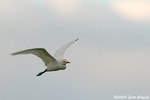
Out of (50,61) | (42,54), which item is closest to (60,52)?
(50,61)

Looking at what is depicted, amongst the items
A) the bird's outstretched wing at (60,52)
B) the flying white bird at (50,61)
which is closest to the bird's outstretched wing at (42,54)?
the flying white bird at (50,61)

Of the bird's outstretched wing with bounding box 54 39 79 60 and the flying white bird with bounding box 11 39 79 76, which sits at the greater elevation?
the bird's outstretched wing with bounding box 54 39 79 60

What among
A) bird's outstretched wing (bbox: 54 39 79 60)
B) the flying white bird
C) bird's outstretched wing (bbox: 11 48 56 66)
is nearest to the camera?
bird's outstretched wing (bbox: 11 48 56 66)

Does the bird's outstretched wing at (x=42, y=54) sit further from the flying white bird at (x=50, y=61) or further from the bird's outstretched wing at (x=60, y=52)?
the bird's outstretched wing at (x=60, y=52)

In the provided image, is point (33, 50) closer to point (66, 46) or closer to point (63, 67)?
point (63, 67)

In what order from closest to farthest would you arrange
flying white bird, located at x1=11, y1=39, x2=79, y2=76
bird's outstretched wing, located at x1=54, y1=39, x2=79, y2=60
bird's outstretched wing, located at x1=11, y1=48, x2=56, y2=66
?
1. bird's outstretched wing, located at x1=11, y1=48, x2=56, y2=66
2. flying white bird, located at x1=11, y1=39, x2=79, y2=76
3. bird's outstretched wing, located at x1=54, y1=39, x2=79, y2=60

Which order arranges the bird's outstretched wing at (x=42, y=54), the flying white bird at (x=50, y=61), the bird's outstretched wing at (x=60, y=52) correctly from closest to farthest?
1. the bird's outstretched wing at (x=42, y=54)
2. the flying white bird at (x=50, y=61)
3. the bird's outstretched wing at (x=60, y=52)

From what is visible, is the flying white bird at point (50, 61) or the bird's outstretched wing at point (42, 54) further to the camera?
the flying white bird at point (50, 61)

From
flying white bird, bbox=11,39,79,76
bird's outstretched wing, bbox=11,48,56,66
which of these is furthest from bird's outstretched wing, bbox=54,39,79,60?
bird's outstretched wing, bbox=11,48,56,66

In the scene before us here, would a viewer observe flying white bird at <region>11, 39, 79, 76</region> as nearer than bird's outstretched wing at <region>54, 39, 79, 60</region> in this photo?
Yes

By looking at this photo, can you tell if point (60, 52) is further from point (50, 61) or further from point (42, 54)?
point (42, 54)

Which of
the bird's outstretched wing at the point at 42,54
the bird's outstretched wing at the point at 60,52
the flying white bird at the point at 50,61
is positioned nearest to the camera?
the bird's outstretched wing at the point at 42,54

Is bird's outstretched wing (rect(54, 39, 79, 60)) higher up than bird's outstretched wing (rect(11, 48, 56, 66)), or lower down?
higher up

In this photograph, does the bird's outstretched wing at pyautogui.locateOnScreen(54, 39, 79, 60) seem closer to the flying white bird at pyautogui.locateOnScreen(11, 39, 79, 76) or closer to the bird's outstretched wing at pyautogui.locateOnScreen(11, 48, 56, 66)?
the flying white bird at pyautogui.locateOnScreen(11, 39, 79, 76)
